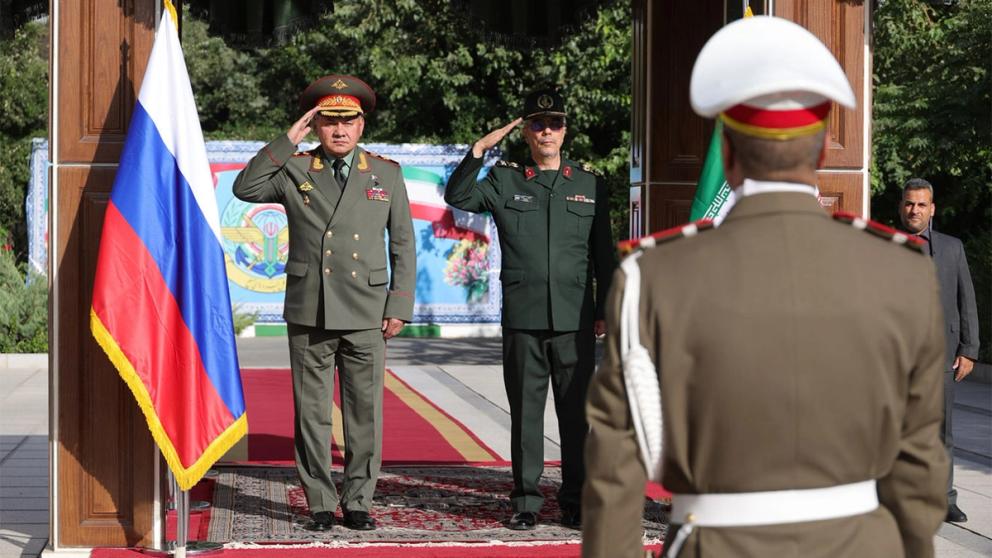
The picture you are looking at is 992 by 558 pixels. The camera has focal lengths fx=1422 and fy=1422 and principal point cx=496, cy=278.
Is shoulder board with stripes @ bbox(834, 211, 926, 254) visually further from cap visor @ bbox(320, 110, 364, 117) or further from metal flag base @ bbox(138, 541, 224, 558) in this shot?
cap visor @ bbox(320, 110, 364, 117)

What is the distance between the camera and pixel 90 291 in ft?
20.7

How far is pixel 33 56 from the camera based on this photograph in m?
29.1

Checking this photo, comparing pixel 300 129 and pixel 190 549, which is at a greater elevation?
pixel 300 129

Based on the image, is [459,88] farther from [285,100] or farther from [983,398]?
[983,398]

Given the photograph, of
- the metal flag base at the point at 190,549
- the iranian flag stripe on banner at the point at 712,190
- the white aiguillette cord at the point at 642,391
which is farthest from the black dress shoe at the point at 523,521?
the white aiguillette cord at the point at 642,391

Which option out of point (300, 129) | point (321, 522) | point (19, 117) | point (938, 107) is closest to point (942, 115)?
point (938, 107)

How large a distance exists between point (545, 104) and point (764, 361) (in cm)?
468

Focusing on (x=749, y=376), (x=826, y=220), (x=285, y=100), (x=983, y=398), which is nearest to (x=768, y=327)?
(x=749, y=376)

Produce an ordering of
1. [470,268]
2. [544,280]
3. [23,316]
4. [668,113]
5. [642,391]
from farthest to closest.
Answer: [470,268] < [23,316] < [668,113] < [544,280] < [642,391]

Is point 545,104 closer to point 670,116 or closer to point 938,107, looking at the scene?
point 670,116

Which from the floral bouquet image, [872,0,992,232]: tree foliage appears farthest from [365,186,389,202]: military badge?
the floral bouquet image

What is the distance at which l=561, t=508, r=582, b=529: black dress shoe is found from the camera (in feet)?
23.2

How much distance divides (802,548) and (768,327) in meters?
0.40

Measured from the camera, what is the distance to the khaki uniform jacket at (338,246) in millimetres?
6977
